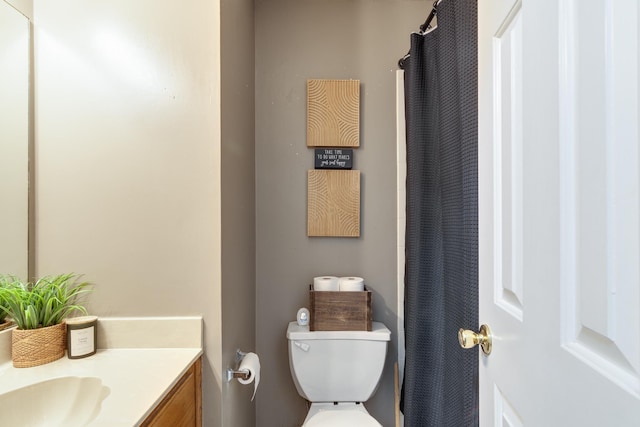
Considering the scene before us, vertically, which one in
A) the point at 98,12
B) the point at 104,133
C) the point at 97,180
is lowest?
the point at 97,180

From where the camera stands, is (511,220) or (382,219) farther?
(382,219)

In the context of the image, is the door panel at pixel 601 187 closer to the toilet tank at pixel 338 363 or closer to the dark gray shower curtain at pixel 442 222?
the dark gray shower curtain at pixel 442 222

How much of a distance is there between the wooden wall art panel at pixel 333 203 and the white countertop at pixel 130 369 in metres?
0.81

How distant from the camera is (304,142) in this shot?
165cm

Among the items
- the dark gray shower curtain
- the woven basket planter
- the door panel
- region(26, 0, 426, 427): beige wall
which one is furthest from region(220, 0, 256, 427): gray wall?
the door panel

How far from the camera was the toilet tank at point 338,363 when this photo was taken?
4.59 ft

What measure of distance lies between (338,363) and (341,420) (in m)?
0.22

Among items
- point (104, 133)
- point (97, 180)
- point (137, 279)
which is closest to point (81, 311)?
point (137, 279)

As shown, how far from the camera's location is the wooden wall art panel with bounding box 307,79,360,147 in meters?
1.61

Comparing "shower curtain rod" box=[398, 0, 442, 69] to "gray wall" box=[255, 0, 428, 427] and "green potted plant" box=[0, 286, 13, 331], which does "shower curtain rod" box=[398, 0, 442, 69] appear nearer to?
"gray wall" box=[255, 0, 428, 427]

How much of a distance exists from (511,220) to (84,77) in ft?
4.41

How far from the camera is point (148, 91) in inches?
40.2

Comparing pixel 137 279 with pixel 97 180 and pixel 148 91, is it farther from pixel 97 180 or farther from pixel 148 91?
pixel 148 91

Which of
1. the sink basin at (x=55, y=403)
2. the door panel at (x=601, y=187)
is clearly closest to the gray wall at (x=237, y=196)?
the sink basin at (x=55, y=403)
